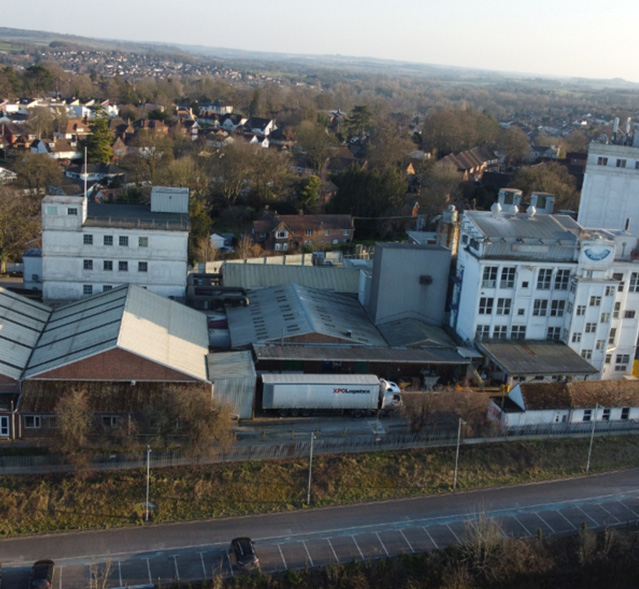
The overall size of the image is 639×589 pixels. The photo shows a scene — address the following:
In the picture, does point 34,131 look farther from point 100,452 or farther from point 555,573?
point 555,573

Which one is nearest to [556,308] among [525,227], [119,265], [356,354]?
[525,227]

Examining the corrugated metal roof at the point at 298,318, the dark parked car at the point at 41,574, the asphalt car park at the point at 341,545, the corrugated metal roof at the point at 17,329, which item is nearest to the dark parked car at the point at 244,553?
the asphalt car park at the point at 341,545

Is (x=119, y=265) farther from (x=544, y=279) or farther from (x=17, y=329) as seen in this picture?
(x=544, y=279)

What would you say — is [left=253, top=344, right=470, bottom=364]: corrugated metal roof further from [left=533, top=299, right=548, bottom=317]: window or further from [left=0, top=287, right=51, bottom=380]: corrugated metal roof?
[left=0, top=287, right=51, bottom=380]: corrugated metal roof

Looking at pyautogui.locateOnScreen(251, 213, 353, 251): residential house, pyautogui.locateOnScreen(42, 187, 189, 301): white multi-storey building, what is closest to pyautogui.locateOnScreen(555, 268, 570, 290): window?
pyautogui.locateOnScreen(42, 187, 189, 301): white multi-storey building

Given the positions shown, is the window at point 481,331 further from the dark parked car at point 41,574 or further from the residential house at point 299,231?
the residential house at point 299,231

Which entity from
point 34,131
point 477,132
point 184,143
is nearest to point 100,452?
point 184,143
